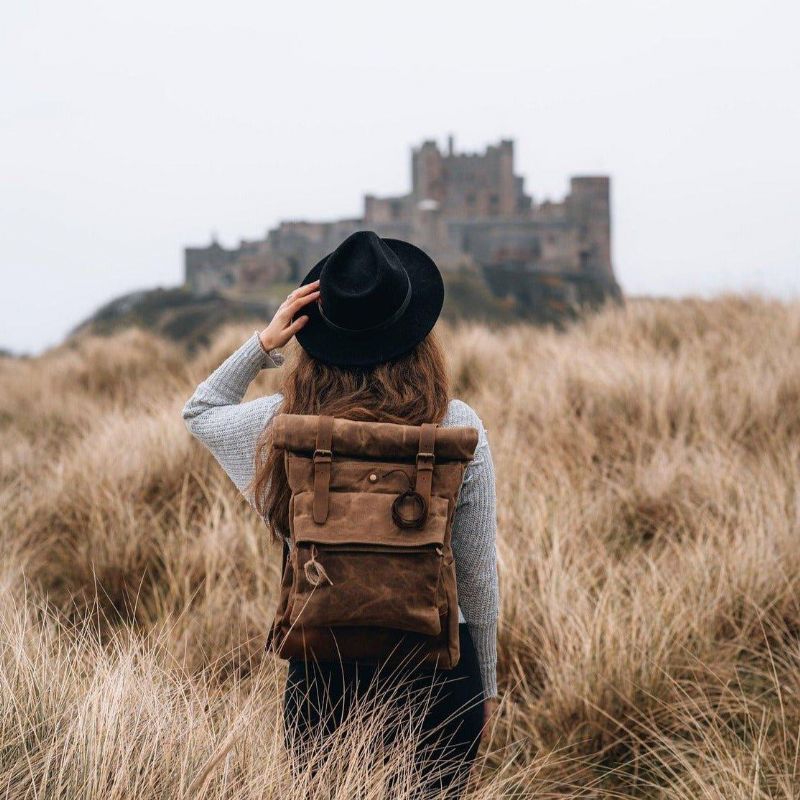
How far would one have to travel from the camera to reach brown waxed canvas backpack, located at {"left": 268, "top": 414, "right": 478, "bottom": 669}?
1539 millimetres

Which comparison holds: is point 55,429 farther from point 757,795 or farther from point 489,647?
point 757,795

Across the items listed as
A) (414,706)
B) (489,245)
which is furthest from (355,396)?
(489,245)

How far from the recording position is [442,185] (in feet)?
170

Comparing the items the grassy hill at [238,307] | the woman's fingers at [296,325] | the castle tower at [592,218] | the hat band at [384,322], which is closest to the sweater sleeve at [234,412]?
the woman's fingers at [296,325]

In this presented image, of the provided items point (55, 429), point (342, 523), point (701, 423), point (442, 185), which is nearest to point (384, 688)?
point (342, 523)

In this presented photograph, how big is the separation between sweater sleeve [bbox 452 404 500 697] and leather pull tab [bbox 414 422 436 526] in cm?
16

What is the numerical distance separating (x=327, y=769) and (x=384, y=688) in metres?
0.22

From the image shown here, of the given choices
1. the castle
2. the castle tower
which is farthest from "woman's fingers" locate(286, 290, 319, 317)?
the castle tower

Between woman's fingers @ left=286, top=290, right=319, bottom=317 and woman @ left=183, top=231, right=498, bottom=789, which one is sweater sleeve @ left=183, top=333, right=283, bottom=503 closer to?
woman @ left=183, top=231, right=498, bottom=789

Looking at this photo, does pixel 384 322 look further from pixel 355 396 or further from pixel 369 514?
pixel 369 514

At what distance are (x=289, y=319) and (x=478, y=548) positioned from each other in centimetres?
68

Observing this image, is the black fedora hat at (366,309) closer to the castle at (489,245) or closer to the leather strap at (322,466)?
the leather strap at (322,466)

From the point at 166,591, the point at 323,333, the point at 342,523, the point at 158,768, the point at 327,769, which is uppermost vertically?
the point at 323,333

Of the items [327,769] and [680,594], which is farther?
[680,594]
